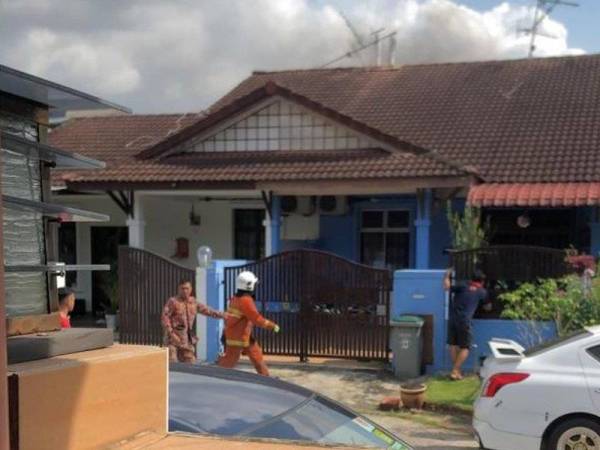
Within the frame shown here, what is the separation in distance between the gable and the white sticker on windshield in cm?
1118

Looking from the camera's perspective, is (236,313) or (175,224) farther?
(175,224)

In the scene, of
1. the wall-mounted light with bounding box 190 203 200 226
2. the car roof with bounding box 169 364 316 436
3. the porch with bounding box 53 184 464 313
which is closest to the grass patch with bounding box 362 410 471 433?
the porch with bounding box 53 184 464 313

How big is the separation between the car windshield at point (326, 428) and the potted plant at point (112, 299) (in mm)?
12710

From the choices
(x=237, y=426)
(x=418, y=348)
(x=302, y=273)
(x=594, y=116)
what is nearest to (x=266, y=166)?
(x=302, y=273)

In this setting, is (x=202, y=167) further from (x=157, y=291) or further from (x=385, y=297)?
(x=385, y=297)

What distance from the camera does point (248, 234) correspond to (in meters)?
16.9

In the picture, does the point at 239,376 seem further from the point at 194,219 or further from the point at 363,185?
the point at 194,219

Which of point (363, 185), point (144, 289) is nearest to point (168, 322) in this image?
point (144, 289)

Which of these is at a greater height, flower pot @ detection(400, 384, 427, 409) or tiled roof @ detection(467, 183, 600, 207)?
tiled roof @ detection(467, 183, 600, 207)

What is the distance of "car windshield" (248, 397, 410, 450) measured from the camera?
2506 mm

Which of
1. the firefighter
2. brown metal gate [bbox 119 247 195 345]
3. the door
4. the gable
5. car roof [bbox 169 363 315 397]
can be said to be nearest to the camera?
car roof [bbox 169 363 315 397]

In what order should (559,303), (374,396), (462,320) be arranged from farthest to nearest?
(462,320) → (374,396) → (559,303)

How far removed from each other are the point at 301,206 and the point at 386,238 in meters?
1.97

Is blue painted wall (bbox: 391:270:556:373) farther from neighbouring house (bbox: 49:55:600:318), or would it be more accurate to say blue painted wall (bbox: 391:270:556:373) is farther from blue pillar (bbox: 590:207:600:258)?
blue pillar (bbox: 590:207:600:258)
